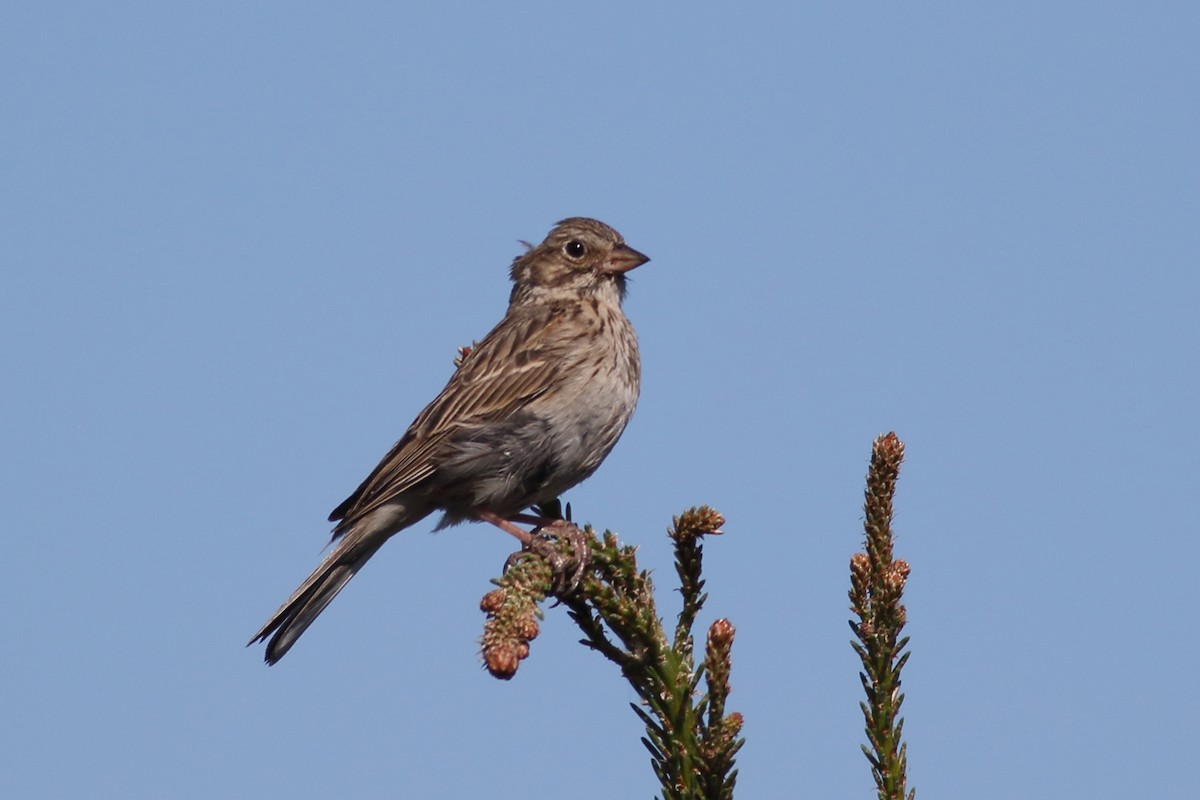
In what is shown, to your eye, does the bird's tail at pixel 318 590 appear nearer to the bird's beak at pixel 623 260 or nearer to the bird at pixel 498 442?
the bird at pixel 498 442

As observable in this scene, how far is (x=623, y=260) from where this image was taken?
904cm

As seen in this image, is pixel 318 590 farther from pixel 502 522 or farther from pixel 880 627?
pixel 880 627

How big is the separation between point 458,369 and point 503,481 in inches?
42.1

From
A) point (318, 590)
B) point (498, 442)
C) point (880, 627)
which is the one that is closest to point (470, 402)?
point (498, 442)

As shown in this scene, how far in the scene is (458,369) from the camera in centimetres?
844

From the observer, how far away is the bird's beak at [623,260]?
8.98 meters

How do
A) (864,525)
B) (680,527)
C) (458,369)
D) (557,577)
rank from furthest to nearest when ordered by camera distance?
(458,369) → (557,577) → (680,527) → (864,525)

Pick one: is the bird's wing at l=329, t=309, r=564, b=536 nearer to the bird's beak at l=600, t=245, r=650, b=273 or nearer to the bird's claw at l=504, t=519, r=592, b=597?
the bird's beak at l=600, t=245, r=650, b=273

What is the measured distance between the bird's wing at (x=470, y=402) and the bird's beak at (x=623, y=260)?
0.78 metres

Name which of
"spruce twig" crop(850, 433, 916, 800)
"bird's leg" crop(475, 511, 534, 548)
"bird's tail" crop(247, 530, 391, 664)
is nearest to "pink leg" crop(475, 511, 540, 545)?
"bird's leg" crop(475, 511, 534, 548)

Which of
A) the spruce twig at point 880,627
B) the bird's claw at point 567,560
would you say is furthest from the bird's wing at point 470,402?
the spruce twig at point 880,627

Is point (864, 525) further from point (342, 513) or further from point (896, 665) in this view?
point (342, 513)

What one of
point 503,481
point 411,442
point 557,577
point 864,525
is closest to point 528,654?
point 557,577

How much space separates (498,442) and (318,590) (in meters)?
1.24
